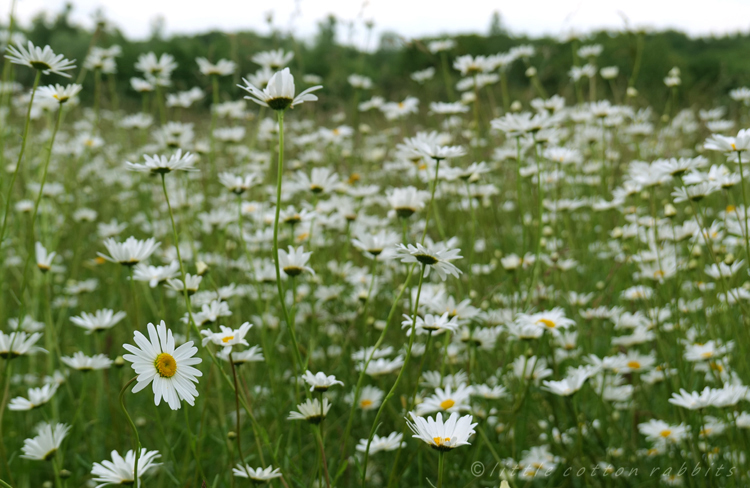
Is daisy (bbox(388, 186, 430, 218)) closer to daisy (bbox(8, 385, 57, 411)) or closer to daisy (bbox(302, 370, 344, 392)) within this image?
daisy (bbox(302, 370, 344, 392))

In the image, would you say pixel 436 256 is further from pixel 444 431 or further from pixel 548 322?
pixel 548 322

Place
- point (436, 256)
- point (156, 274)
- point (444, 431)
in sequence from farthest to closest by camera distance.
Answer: point (156, 274) → point (436, 256) → point (444, 431)

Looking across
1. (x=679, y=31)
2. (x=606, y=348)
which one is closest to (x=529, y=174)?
(x=606, y=348)

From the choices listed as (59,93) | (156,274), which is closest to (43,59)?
(59,93)

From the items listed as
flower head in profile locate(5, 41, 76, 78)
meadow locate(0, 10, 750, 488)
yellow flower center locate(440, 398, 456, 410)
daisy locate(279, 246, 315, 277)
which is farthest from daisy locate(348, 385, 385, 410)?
flower head in profile locate(5, 41, 76, 78)

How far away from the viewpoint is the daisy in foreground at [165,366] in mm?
801

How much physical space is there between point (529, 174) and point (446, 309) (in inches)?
48.4

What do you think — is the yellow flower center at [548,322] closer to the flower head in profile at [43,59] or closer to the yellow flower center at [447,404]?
the yellow flower center at [447,404]

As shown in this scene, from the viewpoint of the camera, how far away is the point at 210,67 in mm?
2398

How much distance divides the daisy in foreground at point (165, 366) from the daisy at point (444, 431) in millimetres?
350

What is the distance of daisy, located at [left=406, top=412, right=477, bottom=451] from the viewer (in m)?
0.93

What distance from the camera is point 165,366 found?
0.85 m

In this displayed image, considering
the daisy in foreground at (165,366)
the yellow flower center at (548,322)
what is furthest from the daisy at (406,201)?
the daisy in foreground at (165,366)

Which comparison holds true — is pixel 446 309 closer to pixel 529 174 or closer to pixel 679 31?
pixel 529 174
